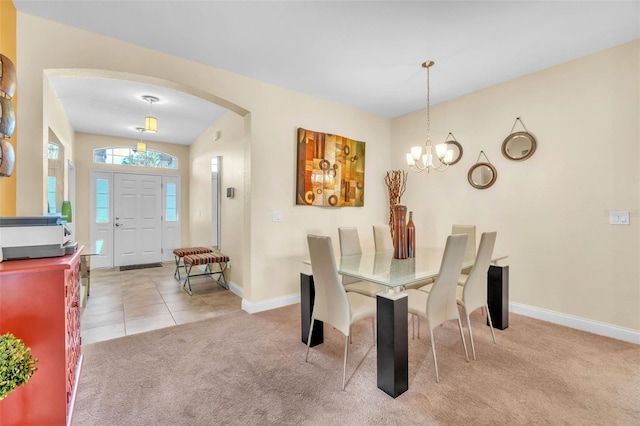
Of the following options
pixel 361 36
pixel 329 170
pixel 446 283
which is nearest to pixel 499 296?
pixel 446 283

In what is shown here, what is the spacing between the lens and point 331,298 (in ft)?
6.75

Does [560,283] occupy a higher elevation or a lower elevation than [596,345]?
higher

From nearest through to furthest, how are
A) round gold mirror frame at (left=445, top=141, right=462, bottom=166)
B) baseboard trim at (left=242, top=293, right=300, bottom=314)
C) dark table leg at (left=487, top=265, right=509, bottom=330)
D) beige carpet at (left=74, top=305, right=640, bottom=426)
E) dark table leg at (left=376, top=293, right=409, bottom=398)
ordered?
1. beige carpet at (left=74, top=305, right=640, bottom=426)
2. dark table leg at (left=376, top=293, right=409, bottom=398)
3. dark table leg at (left=487, top=265, right=509, bottom=330)
4. baseboard trim at (left=242, top=293, right=300, bottom=314)
5. round gold mirror frame at (left=445, top=141, right=462, bottom=166)

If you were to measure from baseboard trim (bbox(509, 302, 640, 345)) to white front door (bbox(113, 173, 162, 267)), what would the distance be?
6531 mm

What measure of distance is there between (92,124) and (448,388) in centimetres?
620

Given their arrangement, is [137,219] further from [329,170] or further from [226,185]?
[329,170]

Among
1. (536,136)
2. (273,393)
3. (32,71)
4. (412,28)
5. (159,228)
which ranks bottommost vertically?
(273,393)

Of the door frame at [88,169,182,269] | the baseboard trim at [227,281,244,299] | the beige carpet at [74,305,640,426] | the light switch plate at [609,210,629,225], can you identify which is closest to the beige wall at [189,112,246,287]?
the baseboard trim at [227,281,244,299]

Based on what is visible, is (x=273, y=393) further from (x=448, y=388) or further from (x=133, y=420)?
(x=448, y=388)

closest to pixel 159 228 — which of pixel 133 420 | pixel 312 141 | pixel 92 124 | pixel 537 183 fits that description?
pixel 92 124

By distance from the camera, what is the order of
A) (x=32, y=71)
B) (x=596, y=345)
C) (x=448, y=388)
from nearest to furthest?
(x=448, y=388) < (x=32, y=71) < (x=596, y=345)

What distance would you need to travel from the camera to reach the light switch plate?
2.54 metres

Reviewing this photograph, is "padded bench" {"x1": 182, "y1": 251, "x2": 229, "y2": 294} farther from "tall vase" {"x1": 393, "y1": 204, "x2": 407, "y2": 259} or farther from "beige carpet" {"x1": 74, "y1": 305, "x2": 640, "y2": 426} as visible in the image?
"tall vase" {"x1": 393, "y1": 204, "x2": 407, "y2": 259}

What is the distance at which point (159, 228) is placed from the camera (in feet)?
20.4
